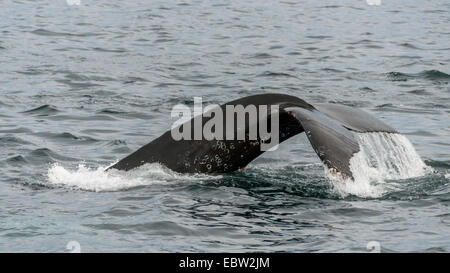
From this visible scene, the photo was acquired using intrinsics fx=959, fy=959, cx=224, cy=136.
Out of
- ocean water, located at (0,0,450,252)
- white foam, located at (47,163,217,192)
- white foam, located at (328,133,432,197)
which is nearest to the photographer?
ocean water, located at (0,0,450,252)

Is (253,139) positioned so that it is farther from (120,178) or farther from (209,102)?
(209,102)

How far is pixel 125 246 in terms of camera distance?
7.96 metres

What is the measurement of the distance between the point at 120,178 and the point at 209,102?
637 cm

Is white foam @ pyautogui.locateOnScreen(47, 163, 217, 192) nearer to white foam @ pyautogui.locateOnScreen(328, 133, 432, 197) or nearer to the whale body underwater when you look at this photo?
the whale body underwater

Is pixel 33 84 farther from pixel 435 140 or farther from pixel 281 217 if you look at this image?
pixel 281 217

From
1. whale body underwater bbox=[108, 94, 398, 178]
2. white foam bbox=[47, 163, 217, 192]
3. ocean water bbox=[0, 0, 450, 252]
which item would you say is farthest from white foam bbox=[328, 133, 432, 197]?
white foam bbox=[47, 163, 217, 192]

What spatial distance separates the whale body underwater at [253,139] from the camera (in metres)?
8.40

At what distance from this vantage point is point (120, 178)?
31.9ft

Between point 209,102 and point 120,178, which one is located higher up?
point 120,178

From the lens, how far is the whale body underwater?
8.40m

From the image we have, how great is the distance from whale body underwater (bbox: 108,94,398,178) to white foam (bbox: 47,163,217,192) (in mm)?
73

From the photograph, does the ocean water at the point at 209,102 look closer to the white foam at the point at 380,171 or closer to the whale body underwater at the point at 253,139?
the white foam at the point at 380,171

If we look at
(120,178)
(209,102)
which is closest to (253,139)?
(120,178)

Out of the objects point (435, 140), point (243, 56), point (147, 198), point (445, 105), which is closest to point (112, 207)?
point (147, 198)
